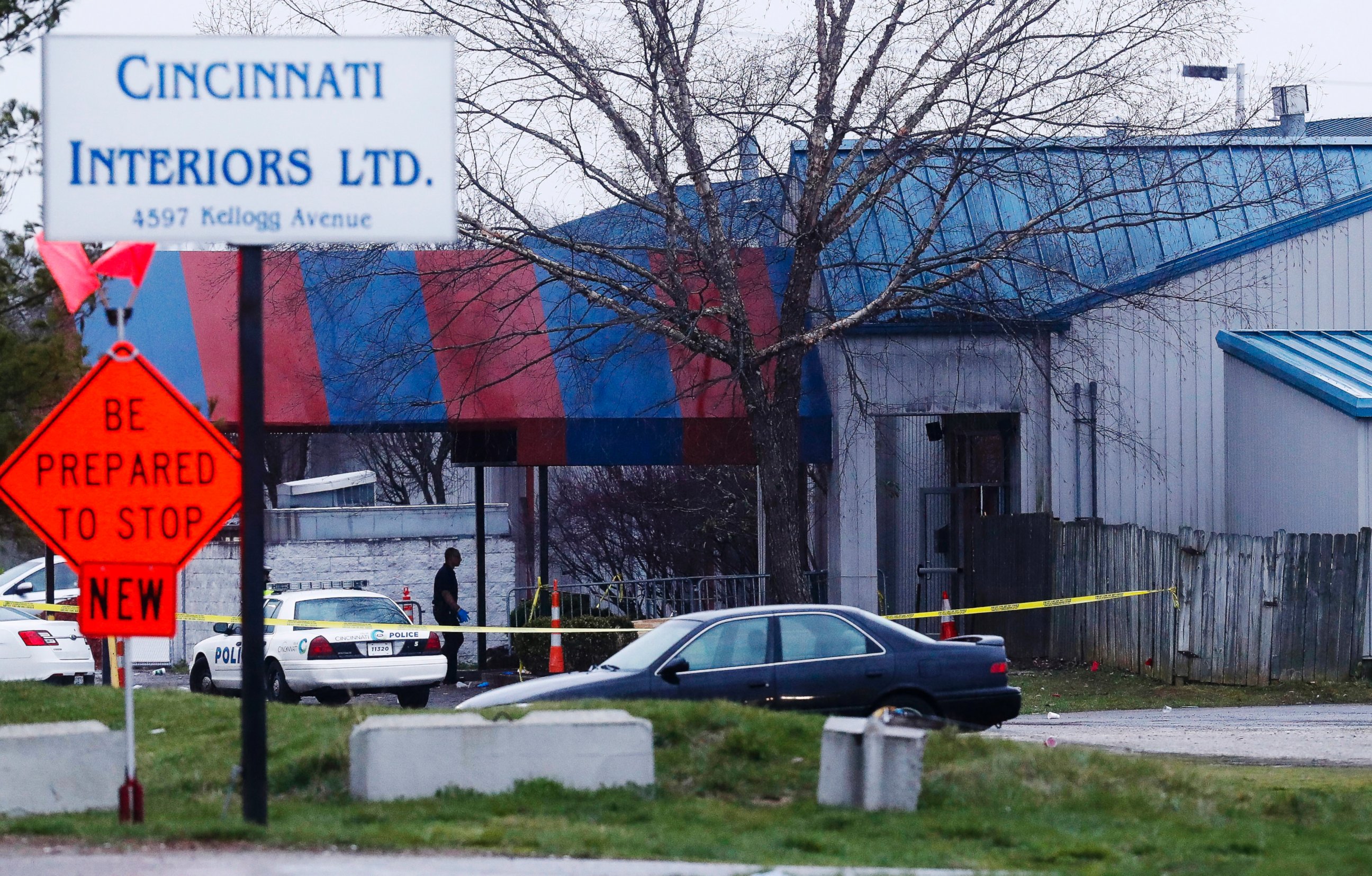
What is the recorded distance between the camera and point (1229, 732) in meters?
14.0

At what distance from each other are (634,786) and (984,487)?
16660mm

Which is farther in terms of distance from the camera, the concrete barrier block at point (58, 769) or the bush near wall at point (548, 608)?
the bush near wall at point (548, 608)

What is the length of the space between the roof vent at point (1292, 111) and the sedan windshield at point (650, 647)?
2026 centimetres

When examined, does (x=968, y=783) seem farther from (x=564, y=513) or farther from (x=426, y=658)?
(x=564, y=513)

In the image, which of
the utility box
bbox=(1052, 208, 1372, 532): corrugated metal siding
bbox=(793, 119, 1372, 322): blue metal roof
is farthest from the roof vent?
the utility box

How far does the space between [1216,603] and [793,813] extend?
10.5 metres

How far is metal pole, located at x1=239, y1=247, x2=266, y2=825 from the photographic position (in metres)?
7.78

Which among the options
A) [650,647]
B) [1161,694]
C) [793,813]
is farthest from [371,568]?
[793,813]

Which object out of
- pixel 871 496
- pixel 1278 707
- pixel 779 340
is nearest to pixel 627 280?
pixel 779 340

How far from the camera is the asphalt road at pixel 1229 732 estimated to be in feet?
41.1

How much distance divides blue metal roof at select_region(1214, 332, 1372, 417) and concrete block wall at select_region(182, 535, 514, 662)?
15.4 metres

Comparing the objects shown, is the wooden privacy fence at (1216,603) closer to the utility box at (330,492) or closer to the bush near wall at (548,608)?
the bush near wall at (548,608)

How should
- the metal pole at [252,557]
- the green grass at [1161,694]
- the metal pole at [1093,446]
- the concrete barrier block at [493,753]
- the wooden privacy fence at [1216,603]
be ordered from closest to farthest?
1. the metal pole at [252,557]
2. the concrete barrier block at [493,753]
3. the green grass at [1161,694]
4. the wooden privacy fence at [1216,603]
5. the metal pole at [1093,446]

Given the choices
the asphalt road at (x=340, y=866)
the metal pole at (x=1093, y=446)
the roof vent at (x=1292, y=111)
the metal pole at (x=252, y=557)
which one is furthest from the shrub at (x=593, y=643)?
the roof vent at (x=1292, y=111)
